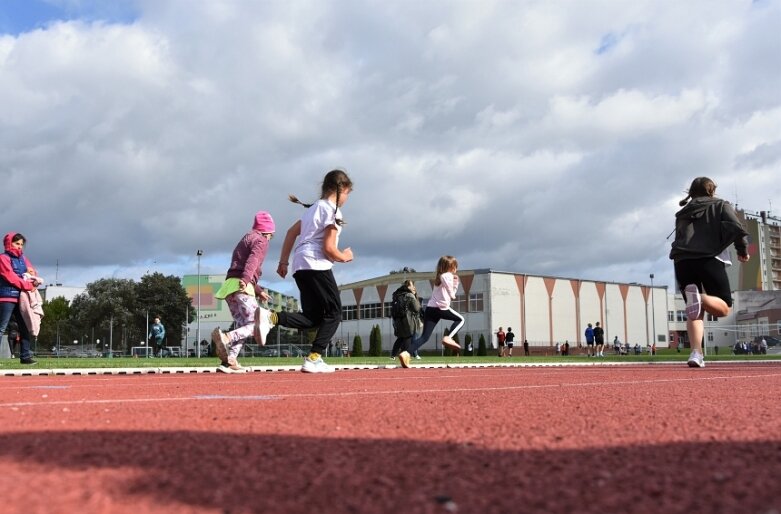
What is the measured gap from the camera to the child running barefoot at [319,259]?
8.12 meters

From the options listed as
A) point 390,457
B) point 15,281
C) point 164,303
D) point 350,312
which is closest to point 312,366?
point 15,281

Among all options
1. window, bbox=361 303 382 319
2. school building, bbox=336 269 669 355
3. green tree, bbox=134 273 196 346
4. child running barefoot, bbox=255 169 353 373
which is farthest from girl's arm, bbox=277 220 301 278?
window, bbox=361 303 382 319

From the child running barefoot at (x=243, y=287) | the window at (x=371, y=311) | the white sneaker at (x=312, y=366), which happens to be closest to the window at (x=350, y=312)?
the window at (x=371, y=311)

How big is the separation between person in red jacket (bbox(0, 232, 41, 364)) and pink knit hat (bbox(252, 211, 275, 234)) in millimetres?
4491

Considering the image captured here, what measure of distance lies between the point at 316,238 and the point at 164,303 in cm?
7942

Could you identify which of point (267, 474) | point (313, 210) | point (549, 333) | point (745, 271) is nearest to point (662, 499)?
point (267, 474)

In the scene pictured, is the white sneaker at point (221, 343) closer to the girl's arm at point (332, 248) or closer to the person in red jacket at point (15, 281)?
the girl's arm at point (332, 248)

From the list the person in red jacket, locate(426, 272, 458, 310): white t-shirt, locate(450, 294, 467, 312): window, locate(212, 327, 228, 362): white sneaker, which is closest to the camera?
locate(212, 327, 228, 362): white sneaker

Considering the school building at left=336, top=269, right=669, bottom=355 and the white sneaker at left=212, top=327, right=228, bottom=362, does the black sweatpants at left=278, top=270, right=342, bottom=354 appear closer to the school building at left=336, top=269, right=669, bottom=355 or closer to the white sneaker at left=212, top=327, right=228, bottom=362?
the white sneaker at left=212, top=327, right=228, bottom=362

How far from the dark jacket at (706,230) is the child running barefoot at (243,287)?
522 cm

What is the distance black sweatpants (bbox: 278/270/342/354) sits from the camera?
26.8 feet

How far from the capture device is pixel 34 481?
207 centimetres

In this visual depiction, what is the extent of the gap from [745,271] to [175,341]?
3821 inches

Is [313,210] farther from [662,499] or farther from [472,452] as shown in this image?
[662,499]
